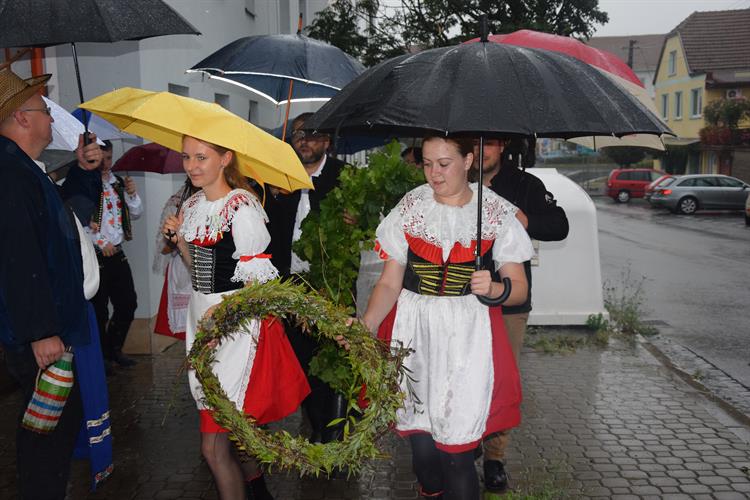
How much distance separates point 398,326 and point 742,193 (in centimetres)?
2843

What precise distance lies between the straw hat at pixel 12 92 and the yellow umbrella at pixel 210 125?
32 centimetres

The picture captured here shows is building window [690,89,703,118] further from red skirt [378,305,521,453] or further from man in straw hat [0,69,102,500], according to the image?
man in straw hat [0,69,102,500]

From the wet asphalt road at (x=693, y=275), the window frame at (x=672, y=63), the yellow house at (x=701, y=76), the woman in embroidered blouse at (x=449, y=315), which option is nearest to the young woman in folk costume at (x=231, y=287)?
the woman in embroidered blouse at (x=449, y=315)

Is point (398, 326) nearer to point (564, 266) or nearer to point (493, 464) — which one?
point (493, 464)

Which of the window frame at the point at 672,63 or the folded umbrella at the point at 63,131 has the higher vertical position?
the window frame at the point at 672,63

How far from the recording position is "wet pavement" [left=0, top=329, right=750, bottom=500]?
4664 mm

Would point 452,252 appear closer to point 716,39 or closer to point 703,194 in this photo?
point 703,194

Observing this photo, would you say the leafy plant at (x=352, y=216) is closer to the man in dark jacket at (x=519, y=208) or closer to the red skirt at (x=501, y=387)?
the man in dark jacket at (x=519, y=208)

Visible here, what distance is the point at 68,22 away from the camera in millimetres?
4086

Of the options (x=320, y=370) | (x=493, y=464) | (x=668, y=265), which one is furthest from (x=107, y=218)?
(x=668, y=265)

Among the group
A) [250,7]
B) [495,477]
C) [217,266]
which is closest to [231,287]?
[217,266]

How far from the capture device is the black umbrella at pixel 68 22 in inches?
156

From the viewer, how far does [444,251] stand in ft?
11.7

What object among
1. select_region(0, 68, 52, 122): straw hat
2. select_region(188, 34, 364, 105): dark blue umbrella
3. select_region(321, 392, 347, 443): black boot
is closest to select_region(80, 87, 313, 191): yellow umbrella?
select_region(0, 68, 52, 122): straw hat
